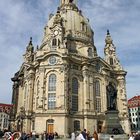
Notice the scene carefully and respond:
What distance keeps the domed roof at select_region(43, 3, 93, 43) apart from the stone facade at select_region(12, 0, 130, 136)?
0.33 m

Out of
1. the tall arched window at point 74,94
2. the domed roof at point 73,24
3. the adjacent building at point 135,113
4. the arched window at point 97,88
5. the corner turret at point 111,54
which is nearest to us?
the tall arched window at point 74,94

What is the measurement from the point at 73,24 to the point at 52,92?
23.4 meters

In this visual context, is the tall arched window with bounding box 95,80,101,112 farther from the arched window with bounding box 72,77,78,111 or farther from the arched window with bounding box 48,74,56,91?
the arched window with bounding box 48,74,56,91

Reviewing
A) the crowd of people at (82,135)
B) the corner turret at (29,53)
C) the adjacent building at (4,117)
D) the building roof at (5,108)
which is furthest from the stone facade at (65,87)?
the building roof at (5,108)

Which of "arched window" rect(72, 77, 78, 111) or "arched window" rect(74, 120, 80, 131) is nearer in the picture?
"arched window" rect(74, 120, 80, 131)

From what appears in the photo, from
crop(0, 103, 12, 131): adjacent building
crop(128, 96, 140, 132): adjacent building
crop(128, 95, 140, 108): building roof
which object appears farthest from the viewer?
crop(0, 103, 12, 131): adjacent building

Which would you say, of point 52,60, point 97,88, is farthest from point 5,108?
point 97,88

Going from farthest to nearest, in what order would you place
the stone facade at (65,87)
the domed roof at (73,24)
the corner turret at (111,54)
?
1. the corner turret at (111,54)
2. the domed roof at (73,24)
3. the stone facade at (65,87)

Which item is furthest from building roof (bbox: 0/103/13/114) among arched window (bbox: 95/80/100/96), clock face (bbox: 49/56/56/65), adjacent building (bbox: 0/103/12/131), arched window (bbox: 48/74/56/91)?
arched window (bbox: 95/80/100/96)

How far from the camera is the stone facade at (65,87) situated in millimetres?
52438

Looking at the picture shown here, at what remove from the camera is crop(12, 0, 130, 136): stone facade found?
172 ft

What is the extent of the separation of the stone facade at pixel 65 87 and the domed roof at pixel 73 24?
0.33 metres

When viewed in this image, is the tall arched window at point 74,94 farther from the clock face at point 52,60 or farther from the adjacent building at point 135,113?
the adjacent building at point 135,113

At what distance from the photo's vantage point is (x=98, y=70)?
2415 inches
